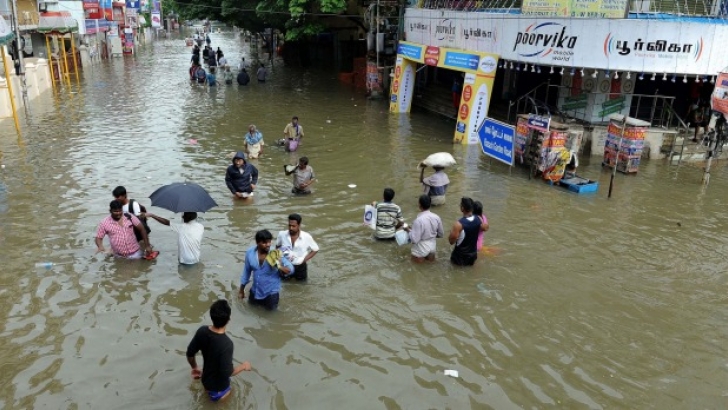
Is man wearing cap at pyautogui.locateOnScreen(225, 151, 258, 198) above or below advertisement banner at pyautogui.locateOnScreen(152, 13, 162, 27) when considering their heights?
below

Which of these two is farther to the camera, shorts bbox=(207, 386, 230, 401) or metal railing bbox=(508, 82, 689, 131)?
metal railing bbox=(508, 82, 689, 131)

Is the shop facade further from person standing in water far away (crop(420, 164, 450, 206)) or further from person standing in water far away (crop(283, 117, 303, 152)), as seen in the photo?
person standing in water far away (crop(420, 164, 450, 206))

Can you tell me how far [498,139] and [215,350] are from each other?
11.0 m

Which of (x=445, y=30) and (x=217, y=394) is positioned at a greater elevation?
(x=445, y=30)

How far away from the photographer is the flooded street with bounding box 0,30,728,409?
625cm

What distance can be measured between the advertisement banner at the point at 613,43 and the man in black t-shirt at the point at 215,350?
1386 cm

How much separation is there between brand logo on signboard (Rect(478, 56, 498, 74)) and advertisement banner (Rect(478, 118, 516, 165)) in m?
3.45

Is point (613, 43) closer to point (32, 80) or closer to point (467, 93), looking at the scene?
point (467, 93)

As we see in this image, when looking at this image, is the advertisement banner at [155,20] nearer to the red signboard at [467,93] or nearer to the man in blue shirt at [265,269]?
the red signboard at [467,93]

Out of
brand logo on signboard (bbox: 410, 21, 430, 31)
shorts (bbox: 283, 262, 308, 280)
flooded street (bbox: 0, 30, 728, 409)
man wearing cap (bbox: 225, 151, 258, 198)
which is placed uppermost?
brand logo on signboard (bbox: 410, 21, 430, 31)

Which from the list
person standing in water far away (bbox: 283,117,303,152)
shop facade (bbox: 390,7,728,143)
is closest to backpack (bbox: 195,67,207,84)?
shop facade (bbox: 390,7,728,143)

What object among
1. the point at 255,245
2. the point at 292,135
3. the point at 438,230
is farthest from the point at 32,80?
the point at 438,230

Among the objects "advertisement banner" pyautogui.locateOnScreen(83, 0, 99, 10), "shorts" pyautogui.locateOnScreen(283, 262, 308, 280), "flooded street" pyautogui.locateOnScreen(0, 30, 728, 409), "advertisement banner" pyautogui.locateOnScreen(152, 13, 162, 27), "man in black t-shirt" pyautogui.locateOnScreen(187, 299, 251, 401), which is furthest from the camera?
"advertisement banner" pyautogui.locateOnScreen(152, 13, 162, 27)

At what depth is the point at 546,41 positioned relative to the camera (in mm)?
16469
